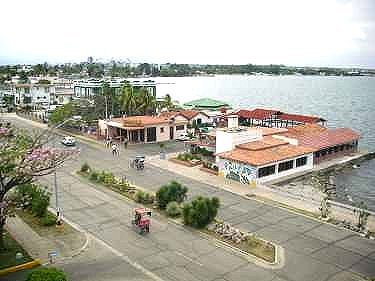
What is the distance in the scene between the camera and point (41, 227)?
1081 inches

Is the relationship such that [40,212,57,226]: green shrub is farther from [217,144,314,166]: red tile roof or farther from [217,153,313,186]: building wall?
[217,144,314,166]: red tile roof

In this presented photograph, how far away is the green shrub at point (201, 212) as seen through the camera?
27.4 m

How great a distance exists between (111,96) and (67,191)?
137 feet

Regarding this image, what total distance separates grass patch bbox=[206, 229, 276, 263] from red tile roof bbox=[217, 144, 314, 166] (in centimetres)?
1327

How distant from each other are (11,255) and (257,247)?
13376mm

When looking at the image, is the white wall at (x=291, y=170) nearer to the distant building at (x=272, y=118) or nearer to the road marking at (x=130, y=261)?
the road marking at (x=130, y=261)

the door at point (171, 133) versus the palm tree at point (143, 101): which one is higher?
the palm tree at point (143, 101)

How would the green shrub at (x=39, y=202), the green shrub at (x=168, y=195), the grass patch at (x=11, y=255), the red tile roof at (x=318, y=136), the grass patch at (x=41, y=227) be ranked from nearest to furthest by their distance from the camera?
the grass patch at (x=11, y=255) < the grass patch at (x=41, y=227) < the green shrub at (x=39, y=202) < the green shrub at (x=168, y=195) < the red tile roof at (x=318, y=136)

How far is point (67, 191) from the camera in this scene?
3606 cm

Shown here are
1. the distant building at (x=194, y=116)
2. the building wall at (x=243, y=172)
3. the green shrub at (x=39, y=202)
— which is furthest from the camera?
the distant building at (x=194, y=116)

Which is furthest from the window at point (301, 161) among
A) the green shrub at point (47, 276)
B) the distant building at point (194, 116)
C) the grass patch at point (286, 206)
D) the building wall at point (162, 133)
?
the green shrub at point (47, 276)

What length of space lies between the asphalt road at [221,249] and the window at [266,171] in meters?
4.79

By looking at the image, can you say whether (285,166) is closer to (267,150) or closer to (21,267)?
(267,150)

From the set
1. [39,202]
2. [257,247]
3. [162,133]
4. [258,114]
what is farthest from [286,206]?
[258,114]
